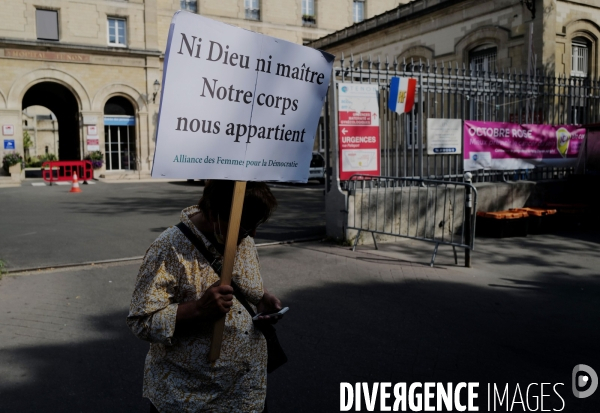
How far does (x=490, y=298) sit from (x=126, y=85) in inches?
1188

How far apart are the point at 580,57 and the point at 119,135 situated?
25218 millimetres

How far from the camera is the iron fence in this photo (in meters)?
10.1

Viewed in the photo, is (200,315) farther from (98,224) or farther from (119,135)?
(119,135)

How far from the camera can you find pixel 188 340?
2.16 metres

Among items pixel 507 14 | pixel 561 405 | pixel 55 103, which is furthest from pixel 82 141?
pixel 561 405

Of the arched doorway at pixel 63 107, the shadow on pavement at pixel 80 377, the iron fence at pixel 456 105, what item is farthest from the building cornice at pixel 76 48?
the shadow on pavement at pixel 80 377

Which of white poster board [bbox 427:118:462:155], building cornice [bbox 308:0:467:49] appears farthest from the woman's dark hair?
building cornice [bbox 308:0:467:49]

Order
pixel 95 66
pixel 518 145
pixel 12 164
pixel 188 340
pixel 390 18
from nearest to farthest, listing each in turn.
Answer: pixel 188 340
pixel 518 145
pixel 390 18
pixel 12 164
pixel 95 66

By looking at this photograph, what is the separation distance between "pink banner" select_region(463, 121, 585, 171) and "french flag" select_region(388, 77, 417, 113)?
155 cm

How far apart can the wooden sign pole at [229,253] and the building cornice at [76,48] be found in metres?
32.2

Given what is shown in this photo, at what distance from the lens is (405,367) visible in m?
4.37

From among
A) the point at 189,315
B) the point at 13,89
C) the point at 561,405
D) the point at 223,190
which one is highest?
the point at 13,89

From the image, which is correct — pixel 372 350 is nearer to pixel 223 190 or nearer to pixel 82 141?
pixel 223 190

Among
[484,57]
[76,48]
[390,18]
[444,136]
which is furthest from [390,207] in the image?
[76,48]
